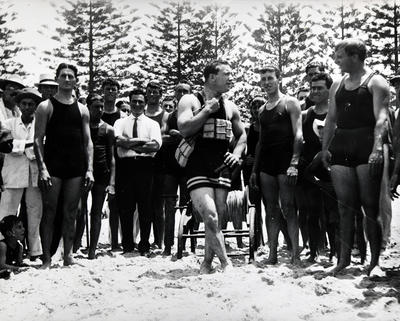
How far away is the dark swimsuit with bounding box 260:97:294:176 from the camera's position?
5.82 meters

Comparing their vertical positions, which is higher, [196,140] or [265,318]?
[196,140]

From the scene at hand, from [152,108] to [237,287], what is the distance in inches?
168

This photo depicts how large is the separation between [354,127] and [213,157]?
1345 mm

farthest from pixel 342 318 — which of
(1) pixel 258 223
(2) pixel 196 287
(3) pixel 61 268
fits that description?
(1) pixel 258 223

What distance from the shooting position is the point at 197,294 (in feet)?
13.6

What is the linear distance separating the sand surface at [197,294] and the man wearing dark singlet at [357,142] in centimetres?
41

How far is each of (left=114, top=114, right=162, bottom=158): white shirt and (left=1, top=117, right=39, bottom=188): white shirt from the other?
1.24 m

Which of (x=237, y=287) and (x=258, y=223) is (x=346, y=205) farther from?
(x=258, y=223)

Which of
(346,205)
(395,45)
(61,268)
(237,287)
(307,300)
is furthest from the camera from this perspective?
(395,45)

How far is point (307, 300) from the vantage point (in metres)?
3.85

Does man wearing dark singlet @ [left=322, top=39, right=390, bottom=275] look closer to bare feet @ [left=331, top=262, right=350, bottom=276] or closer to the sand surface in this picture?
bare feet @ [left=331, top=262, right=350, bottom=276]

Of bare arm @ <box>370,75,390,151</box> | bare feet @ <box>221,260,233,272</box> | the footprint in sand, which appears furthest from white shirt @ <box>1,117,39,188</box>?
the footprint in sand

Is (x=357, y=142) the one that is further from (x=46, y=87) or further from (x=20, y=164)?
(x=46, y=87)

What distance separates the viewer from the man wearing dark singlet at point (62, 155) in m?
5.75
